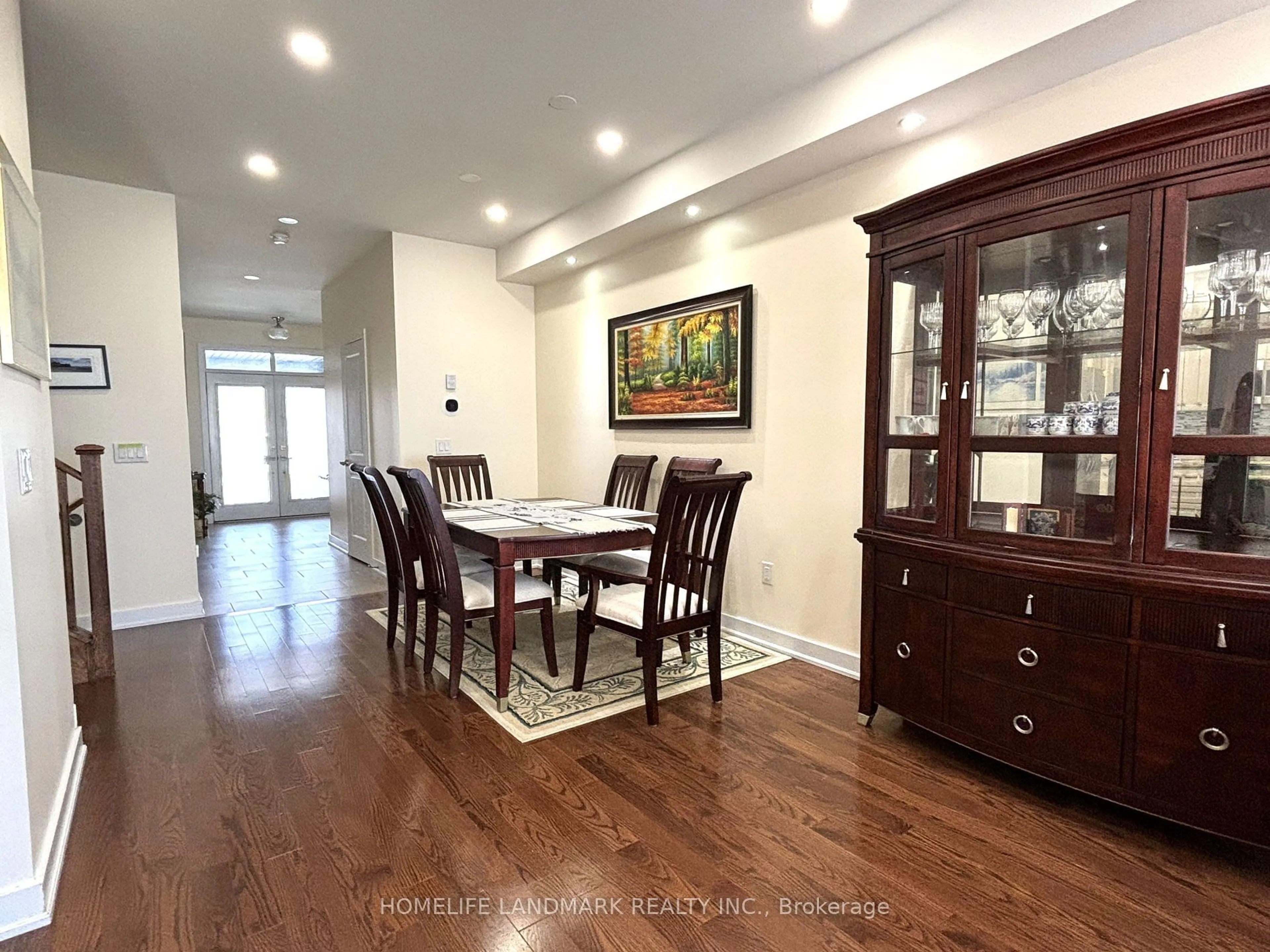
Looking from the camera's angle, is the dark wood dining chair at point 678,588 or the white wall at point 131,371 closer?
the dark wood dining chair at point 678,588

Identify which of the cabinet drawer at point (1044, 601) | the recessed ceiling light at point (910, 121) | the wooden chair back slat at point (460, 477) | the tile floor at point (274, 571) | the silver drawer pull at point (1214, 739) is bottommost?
the tile floor at point (274, 571)

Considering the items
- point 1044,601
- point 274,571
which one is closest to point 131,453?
point 274,571

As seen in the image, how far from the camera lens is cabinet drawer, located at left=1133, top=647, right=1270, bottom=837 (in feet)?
5.33

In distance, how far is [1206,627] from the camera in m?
1.68

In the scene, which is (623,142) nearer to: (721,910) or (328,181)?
(328,181)

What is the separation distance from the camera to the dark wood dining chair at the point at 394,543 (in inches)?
126

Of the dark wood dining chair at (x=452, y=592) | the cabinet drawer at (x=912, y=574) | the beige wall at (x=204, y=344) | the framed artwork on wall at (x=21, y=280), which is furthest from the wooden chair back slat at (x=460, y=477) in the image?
the beige wall at (x=204, y=344)

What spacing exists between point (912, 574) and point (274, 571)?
532cm

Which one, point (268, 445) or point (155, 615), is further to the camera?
point (268, 445)

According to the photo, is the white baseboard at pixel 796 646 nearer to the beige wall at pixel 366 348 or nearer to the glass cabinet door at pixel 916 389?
the glass cabinet door at pixel 916 389

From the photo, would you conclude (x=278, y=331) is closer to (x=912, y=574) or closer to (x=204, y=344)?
(x=204, y=344)

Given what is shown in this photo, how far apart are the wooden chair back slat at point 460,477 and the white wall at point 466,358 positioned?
Result: 319 mm

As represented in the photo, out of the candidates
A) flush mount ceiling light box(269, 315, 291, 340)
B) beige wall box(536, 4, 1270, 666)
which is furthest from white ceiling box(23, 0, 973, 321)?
flush mount ceiling light box(269, 315, 291, 340)

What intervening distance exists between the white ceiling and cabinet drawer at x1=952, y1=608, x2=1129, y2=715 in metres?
2.18
